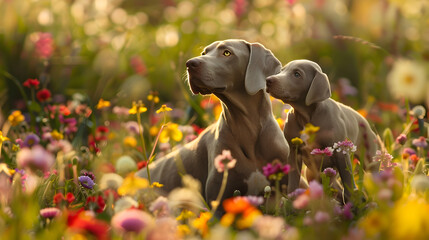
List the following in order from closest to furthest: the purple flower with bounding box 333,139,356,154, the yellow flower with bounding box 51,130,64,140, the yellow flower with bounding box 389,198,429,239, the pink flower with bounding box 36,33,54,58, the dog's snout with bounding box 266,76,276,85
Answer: the yellow flower with bounding box 389,198,429,239 < the purple flower with bounding box 333,139,356,154 < the dog's snout with bounding box 266,76,276,85 < the yellow flower with bounding box 51,130,64,140 < the pink flower with bounding box 36,33,54,58

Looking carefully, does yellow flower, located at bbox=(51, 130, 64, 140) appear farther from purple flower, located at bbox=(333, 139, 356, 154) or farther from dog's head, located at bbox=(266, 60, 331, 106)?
purple flower, located at bbox=(333, 139, 356, 154)

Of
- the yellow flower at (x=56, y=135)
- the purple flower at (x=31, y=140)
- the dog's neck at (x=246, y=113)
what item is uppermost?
the dog's neck at (x=246, y=113)

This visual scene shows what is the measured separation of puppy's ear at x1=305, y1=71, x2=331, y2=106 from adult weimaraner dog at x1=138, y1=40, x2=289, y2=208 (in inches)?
11.4

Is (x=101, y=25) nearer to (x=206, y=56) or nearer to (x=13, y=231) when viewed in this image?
(x=206, y=56)

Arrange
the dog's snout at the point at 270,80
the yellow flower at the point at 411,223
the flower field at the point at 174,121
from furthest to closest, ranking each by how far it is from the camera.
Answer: the dog's snout at the point at 270,80
the flower field at the point at 174,121
the yellow flower at the point at 411,223

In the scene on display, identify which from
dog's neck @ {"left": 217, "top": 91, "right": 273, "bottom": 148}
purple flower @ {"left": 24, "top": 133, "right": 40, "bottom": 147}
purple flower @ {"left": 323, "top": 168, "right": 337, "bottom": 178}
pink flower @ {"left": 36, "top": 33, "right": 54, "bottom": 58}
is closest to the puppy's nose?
dog's neck @ {"left": 217, "top": 91, "right": 273, "bottom": 148}

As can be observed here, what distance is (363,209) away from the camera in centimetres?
301

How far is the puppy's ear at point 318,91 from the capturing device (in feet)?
11.4

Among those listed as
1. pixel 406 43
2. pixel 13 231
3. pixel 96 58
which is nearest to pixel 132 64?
pixel 96 58

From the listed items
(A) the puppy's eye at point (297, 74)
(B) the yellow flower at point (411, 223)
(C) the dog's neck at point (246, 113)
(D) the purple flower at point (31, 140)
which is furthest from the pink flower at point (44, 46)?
(B) the yellow flower at point (411, 223)

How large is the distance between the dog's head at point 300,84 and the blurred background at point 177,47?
2.48 m

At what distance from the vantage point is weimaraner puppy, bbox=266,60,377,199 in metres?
3.48

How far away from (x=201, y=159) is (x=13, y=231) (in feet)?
6.15

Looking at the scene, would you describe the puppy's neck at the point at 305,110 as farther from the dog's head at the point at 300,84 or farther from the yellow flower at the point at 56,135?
the yellow flower at the point at 56,135
